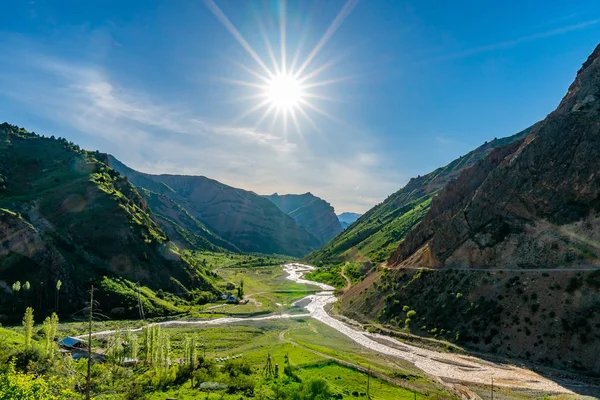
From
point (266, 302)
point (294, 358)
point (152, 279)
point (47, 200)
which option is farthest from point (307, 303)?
point (47, 200)

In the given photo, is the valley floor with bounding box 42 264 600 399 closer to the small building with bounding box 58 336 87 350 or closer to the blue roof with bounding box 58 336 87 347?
the blue roof with bounding box 58 336 87 347

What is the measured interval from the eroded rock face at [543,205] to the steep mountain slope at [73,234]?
9547 cm

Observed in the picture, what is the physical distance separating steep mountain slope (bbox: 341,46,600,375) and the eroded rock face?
0.22 metres

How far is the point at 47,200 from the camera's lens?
127 metres

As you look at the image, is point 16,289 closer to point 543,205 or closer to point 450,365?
point 450,365

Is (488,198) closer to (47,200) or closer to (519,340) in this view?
(519,340)

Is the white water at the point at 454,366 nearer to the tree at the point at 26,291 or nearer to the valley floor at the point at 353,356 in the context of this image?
the valley floor at the point at 353,356

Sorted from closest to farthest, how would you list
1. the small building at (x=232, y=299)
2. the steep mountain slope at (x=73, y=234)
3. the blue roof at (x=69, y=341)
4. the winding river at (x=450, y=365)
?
the winding river at (x=450, y=365)
the blue roof at (x=69, y=341)
the steep mountain slope at (x=73, y=234)
the small building at (x=232, y=299)

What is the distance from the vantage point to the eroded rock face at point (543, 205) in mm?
78488

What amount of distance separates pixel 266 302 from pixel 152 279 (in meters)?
45.4

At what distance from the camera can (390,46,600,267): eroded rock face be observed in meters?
78.5

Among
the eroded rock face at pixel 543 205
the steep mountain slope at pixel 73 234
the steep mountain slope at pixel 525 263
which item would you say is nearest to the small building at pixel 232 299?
the steep mountain slope at pixel 73 234

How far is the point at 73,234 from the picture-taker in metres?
122

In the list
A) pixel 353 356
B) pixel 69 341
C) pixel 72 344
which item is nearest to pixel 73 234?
pixel 69 341
